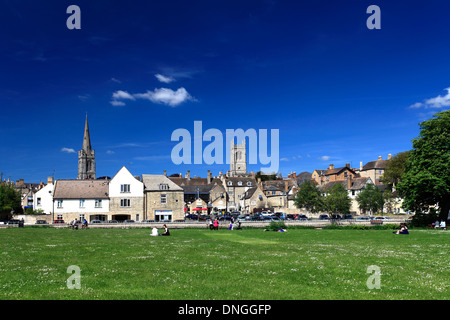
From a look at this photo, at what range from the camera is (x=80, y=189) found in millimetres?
79625

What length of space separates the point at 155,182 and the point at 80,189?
49.2ft

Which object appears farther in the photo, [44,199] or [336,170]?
[336,170]

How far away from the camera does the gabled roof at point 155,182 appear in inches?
3206

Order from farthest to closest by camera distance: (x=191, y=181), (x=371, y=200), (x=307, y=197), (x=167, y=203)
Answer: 1. (x=191, y=181)
2. (x=307, y=197)
3. (x=371, y=200)
4. (x=167, y=203)

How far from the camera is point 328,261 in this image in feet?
62.5

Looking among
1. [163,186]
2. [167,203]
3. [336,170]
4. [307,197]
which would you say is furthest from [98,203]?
[336,170]

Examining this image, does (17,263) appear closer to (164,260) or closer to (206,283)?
(164,260)

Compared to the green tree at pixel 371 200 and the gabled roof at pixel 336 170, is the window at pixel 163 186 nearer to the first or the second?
the green tree at pixel 371 200

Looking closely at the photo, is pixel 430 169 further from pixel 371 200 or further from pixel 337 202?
pixel 371 200

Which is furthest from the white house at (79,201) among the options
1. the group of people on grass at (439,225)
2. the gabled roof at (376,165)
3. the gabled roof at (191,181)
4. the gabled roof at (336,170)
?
the gabled roof at (376,165)

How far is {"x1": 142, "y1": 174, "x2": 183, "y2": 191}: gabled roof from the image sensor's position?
81438mm

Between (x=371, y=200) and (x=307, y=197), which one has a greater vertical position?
(x=307, y=197)

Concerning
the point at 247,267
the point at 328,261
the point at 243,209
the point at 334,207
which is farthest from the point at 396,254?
the point at 243,209

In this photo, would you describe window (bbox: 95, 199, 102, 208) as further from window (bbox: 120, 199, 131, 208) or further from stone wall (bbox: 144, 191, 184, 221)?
stone wall (bbox: 144, 191, 184, 221)
